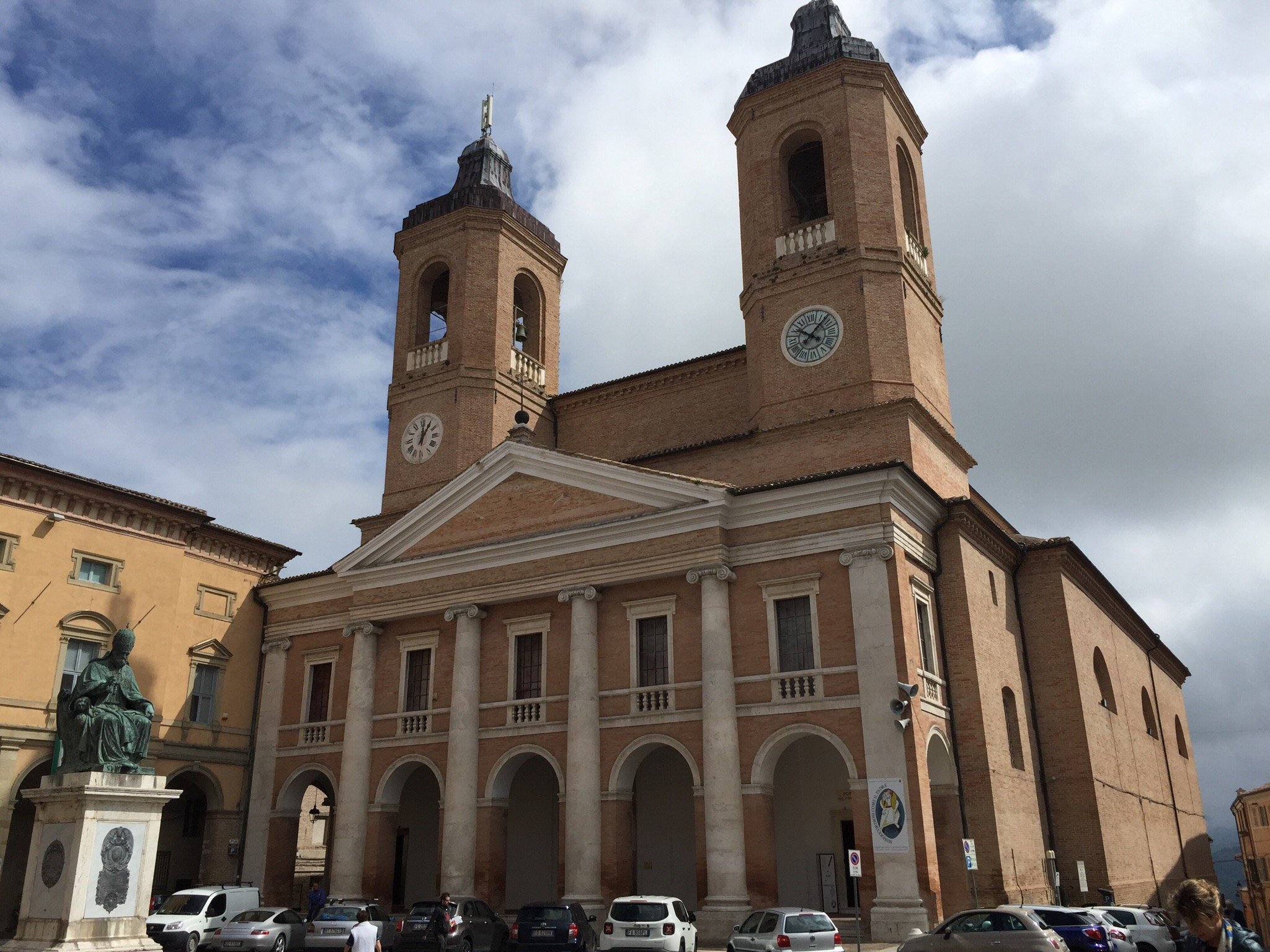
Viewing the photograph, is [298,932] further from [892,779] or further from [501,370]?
[501,370]

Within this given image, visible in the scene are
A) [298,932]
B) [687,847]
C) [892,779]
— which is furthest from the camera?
[687,847]

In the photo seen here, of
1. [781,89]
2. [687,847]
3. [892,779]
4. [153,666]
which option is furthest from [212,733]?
[781,89]

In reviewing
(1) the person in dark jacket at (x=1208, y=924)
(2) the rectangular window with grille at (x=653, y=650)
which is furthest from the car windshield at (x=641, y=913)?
(1) the person in dark jacket at (x=1208, y=924)

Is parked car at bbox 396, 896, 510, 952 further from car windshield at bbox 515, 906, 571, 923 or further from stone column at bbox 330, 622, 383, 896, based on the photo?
stone column at bbox 330, 622, 383, 896

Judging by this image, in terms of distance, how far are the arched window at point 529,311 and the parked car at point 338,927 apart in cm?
2049

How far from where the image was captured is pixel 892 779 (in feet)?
67.2

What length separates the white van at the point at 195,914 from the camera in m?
20.9

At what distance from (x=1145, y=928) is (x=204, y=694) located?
24046 millimetres

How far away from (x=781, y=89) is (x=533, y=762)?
20.6m

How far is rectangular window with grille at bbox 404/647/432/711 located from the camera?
27562 mm

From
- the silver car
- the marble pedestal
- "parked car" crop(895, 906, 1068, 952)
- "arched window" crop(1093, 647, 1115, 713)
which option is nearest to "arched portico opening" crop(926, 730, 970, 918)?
"parked car" crop(895, 906, 1068, 952)

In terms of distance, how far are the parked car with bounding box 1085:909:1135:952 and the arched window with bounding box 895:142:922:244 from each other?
19042mm

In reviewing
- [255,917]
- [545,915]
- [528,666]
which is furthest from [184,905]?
[528,666]

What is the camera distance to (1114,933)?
1858 centimetres
